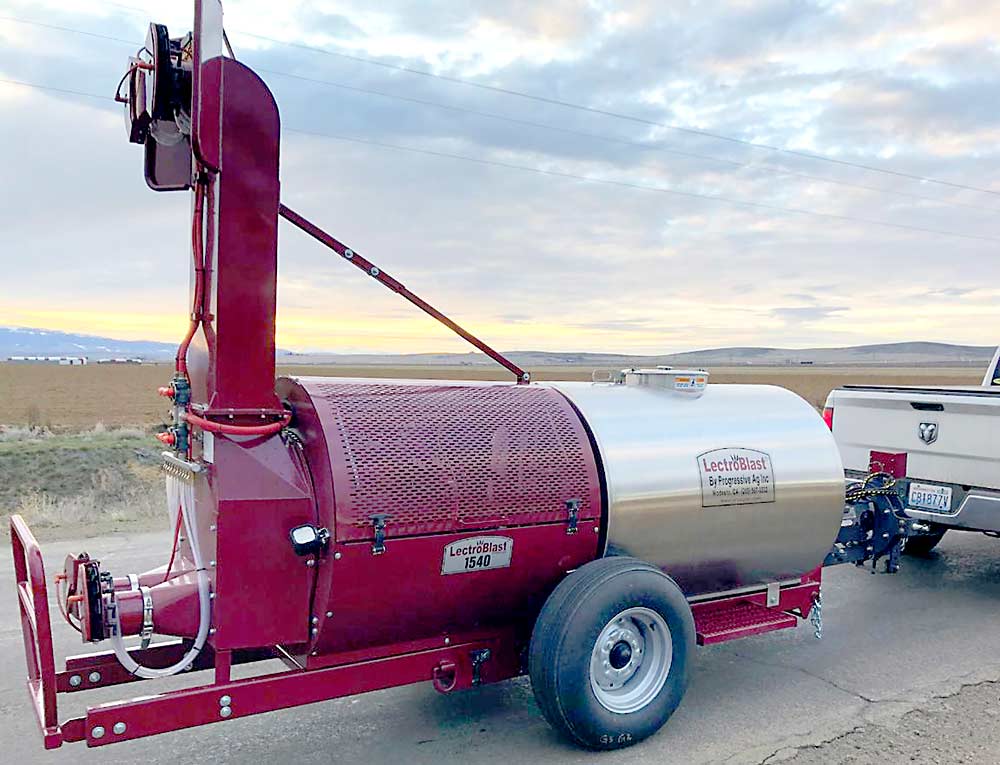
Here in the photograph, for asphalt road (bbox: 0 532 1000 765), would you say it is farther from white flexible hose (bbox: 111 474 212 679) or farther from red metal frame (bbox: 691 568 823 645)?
white flexible hose (bbox: 111 474 212 679)

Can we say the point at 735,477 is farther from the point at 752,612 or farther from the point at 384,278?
the point at 384,278

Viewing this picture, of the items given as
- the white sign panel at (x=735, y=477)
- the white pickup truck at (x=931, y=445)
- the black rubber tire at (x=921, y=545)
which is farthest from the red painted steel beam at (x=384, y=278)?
the black rubber tire at (x=921, y=545)

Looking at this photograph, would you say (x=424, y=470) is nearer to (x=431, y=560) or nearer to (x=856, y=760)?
(x=431, y=560)

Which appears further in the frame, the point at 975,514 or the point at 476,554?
the point at 975,514

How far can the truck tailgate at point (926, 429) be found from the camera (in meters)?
6.89

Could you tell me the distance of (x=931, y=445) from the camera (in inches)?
287

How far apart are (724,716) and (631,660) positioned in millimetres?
736

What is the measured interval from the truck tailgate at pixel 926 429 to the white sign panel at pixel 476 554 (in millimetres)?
4299

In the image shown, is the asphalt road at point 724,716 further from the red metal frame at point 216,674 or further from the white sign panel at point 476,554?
the white sign panel at point 476,554

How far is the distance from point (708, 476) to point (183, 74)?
11.0 feet

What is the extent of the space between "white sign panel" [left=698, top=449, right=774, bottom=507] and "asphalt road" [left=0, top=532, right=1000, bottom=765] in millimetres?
1142

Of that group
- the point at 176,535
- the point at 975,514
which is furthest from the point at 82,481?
the point at 975,514

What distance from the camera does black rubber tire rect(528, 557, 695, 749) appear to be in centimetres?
425

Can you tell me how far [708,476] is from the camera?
5.02 metres
